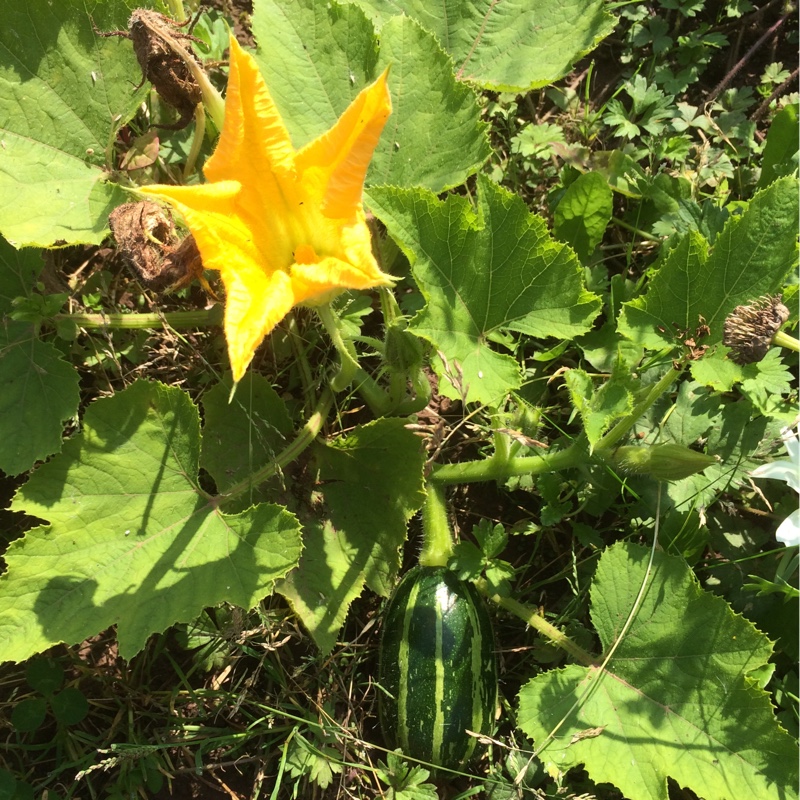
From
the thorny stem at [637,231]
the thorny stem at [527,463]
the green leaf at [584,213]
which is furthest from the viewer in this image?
the thorny stem at [637,231]

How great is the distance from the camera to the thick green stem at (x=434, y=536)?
267 cm

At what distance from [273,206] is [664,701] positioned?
1.84 meters

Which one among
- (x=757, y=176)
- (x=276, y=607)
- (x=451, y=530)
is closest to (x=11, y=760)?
(x=276, y=607)

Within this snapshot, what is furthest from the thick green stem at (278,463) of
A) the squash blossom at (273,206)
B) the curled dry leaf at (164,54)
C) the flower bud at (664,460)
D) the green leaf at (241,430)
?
the curled dry leaf at (164,54)

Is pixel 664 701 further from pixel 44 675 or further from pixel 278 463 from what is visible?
pixel 44 675

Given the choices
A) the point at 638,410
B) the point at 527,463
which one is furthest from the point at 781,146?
the point at 527,463

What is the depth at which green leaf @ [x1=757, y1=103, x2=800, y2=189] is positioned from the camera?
3004 mm

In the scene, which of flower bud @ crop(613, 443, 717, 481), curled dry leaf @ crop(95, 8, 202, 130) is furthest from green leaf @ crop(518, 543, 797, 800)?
curled dry leaf @ crop(95, 8, 202, 130)

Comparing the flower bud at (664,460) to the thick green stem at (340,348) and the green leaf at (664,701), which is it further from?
the thick green stem at (340,348)

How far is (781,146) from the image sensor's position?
3047mm

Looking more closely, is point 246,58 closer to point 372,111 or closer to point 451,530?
point 372,111

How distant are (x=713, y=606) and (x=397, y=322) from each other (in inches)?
50.4

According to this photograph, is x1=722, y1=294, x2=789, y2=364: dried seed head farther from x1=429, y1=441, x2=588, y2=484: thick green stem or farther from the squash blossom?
the squash blossom

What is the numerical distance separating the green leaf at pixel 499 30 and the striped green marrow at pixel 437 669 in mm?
1756
